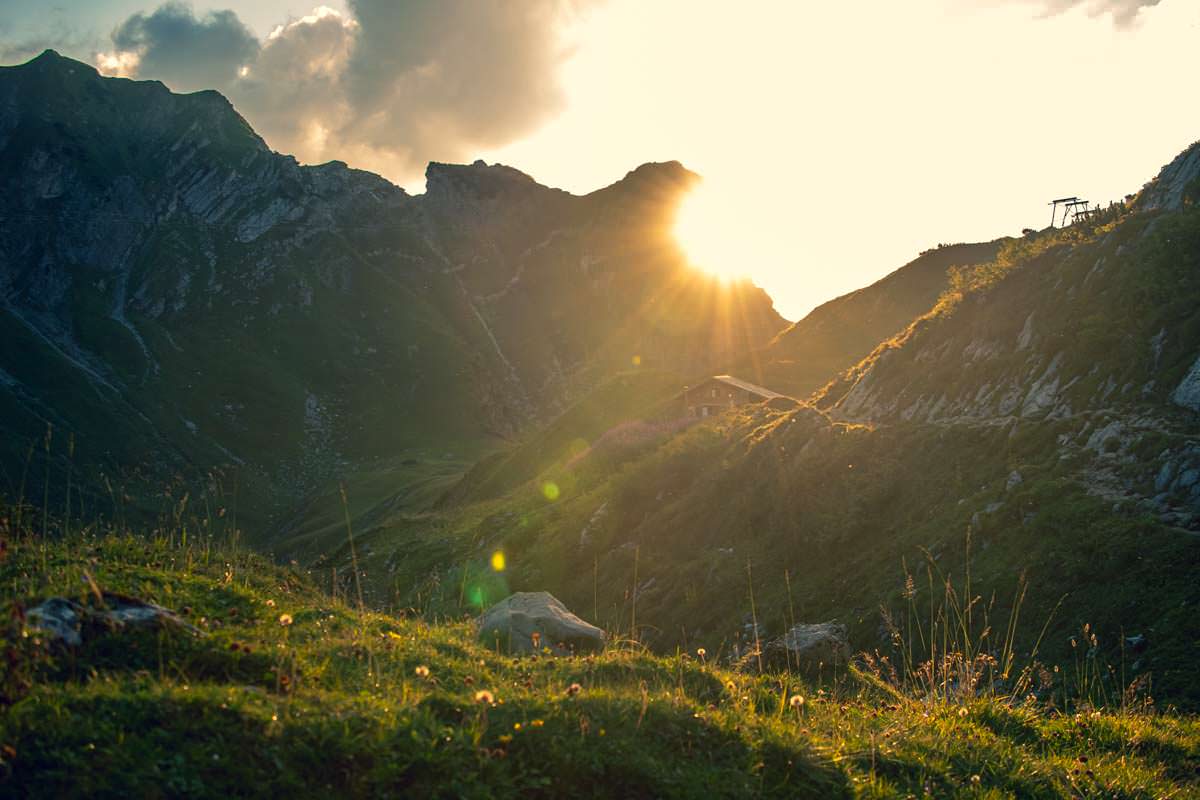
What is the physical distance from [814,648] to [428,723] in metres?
13.1

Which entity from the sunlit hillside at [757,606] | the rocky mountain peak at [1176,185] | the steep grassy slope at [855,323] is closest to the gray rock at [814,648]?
the sunlit hillside at [757,606]

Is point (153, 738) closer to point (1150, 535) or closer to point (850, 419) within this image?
point (1150, 535)

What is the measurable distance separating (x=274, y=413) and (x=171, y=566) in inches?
7343

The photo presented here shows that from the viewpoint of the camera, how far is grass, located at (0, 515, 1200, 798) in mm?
5637

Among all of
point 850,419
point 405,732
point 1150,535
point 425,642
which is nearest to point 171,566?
point 425,642

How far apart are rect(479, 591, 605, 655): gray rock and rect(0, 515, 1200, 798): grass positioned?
1978 mm

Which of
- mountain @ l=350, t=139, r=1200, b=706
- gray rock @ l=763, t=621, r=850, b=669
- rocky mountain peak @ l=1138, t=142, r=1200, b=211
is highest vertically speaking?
rocky mountain peak @ l=1138, t=142, r=1200, b=211

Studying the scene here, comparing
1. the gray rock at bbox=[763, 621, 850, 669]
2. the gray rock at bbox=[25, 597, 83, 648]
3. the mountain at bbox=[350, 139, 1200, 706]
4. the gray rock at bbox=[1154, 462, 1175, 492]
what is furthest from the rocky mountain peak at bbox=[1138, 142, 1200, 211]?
the gray rock at bbox=[25, 597, 83, 648]

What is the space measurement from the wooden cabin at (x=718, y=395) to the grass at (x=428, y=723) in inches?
1965

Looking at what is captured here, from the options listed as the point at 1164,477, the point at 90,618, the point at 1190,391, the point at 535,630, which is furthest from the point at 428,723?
the point at 1190,391

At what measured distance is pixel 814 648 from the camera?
1744 centimetres

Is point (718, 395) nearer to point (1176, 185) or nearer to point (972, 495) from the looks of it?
point (1176, 185)

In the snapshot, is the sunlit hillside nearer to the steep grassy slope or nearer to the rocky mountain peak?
the rocky mountain peak

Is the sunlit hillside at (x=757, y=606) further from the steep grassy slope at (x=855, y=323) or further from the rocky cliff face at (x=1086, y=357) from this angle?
the steep grassy slope at (x=855, y=323)
